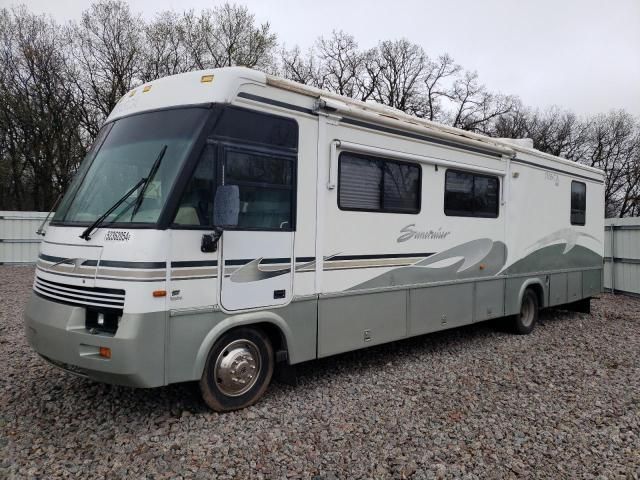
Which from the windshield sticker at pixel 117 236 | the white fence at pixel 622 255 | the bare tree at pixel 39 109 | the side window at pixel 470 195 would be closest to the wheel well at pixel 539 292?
the side window at pixel 470 195

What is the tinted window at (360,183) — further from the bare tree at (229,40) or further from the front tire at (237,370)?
the bare tree at (229,40)

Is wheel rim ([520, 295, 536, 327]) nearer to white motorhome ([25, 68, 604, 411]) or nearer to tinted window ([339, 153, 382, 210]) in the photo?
white motorhome ([25, 68, 604, 411])

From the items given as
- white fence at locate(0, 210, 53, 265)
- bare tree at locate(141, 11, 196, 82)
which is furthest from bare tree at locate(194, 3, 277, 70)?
white fence at locate(0, 210, 53, 265)

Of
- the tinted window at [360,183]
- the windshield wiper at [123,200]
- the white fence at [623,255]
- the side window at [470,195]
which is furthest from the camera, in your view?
the white fence at [623,255]

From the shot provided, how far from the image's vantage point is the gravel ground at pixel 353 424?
3652mm

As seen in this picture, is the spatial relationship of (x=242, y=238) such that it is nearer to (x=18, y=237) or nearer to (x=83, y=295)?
(x=83, y=295)

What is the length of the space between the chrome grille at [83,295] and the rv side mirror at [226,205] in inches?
36.5

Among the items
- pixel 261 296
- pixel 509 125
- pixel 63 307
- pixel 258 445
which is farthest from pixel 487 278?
pixel 509 125

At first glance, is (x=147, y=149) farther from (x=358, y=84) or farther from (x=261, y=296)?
(x=358, y=84)

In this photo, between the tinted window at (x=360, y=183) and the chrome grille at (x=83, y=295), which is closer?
the chrome grille at (x=83, y=295)

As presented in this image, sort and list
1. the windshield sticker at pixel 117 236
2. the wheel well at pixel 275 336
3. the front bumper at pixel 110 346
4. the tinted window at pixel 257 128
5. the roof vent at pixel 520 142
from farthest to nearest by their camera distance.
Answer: the roof vent at pixel 520 142 < the wheel well at pixel 275 336 < the tinted window at pixel 257 128 < the windshield sticker at pixel 117 236 < the front bumper at pixel 110 346

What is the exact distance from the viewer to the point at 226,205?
12.9ft

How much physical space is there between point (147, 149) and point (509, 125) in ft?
119

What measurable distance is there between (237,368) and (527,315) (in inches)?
220
